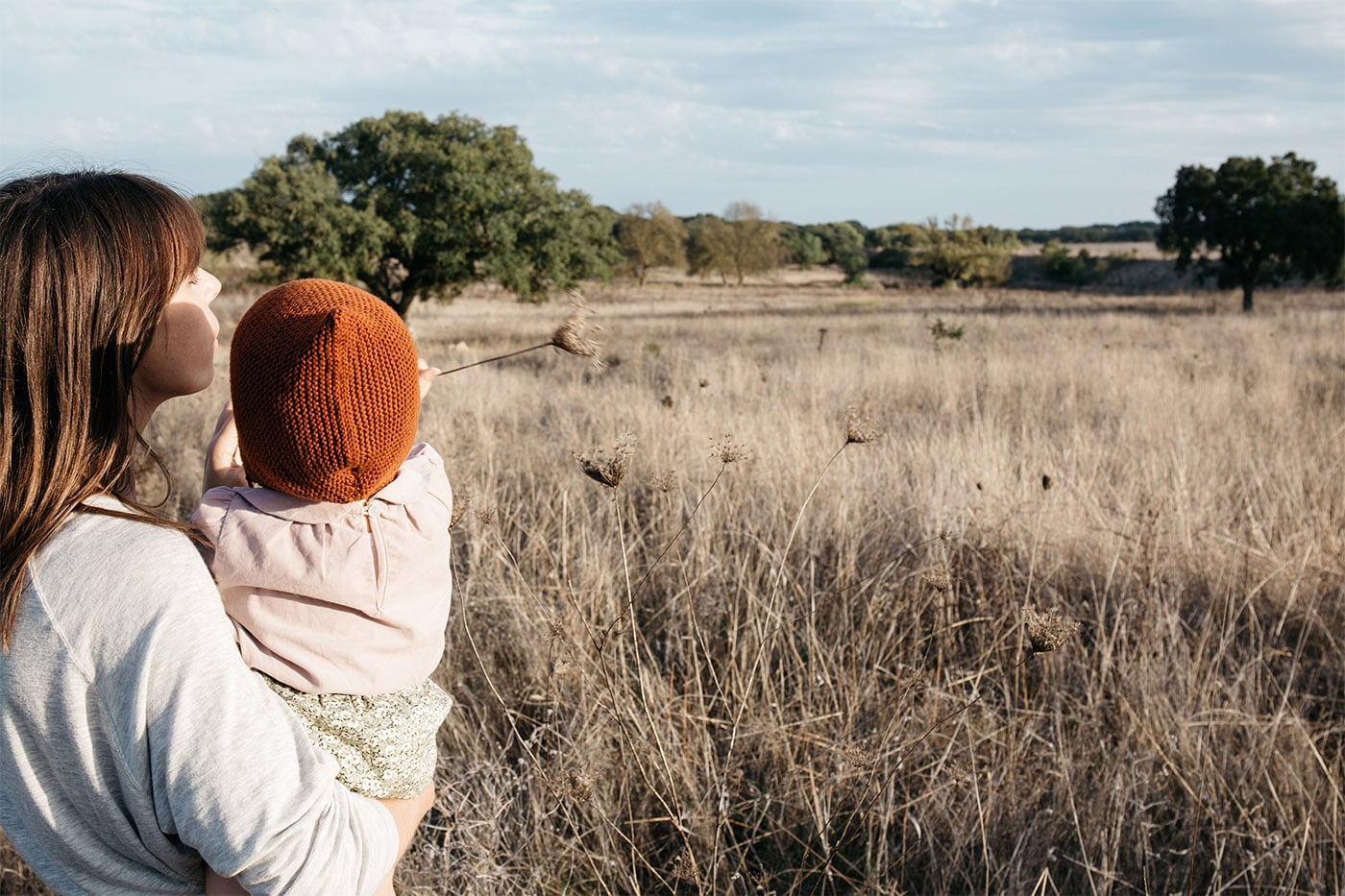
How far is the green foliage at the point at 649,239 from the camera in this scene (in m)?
56.1

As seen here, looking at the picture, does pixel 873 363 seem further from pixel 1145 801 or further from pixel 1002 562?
pixel 1145 801

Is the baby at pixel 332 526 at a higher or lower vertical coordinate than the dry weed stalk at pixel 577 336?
lower

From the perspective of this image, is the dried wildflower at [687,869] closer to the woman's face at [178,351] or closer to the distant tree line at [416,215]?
the woman's face at [178,351]

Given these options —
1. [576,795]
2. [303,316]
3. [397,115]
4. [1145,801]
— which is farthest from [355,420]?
[397,115]

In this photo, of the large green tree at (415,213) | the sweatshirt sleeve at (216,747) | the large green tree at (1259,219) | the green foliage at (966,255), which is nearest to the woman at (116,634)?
the sweatshirt sleeve at (216,747)

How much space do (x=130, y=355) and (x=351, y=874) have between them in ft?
2.15

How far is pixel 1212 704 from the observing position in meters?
2.78

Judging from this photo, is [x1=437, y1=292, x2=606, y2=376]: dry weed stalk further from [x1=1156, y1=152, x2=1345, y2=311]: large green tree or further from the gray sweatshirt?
[x1=1156, y1=152, x2=1345, y2=311]: large green tree

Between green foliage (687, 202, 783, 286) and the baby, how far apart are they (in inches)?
2287

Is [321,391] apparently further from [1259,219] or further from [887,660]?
[1259,219]

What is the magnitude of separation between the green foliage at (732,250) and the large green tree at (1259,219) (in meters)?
30.8

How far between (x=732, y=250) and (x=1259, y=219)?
34.6 metres

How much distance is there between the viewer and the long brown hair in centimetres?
99

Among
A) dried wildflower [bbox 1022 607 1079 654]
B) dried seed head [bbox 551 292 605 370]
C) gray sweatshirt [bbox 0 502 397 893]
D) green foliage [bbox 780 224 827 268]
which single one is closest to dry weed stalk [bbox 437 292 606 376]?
dried seed head [bbox 551 292 605 370]
